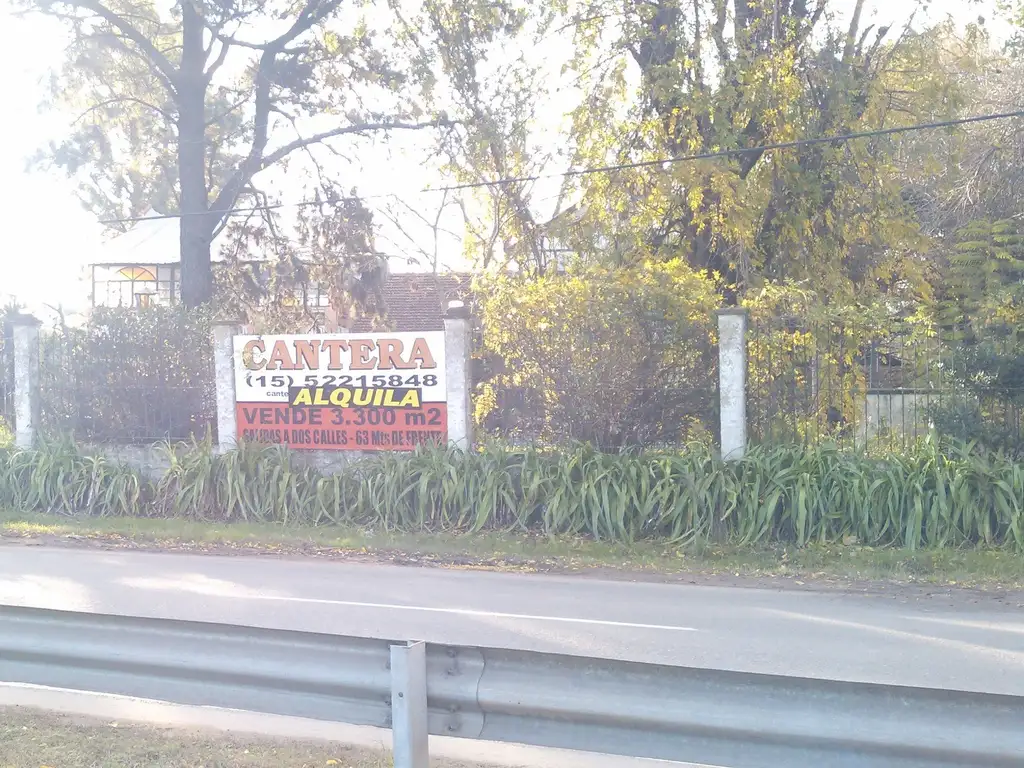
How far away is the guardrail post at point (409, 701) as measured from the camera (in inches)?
138

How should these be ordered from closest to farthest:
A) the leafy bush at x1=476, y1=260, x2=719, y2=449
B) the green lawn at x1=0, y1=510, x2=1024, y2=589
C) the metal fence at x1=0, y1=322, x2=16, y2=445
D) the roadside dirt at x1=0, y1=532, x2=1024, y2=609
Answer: the roadside dirt at x1=0, y1=532, x2=1024, y2=609 → the green lawn at x1=0, y1=510, x2=1024, y2=589 → the leafy bush at x1=476, y1=260, x2=719, y2=449 → the metal fence at x1=0, y1=322, x2=16, y2=445

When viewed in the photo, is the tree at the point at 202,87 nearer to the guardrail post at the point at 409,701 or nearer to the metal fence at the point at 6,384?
the metal fence at the point at 6,384

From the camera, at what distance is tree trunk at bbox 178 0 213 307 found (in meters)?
22.4

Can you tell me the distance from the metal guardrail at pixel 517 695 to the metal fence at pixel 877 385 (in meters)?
10.7

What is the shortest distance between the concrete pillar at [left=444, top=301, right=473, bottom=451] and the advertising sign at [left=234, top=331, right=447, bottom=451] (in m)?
0.15

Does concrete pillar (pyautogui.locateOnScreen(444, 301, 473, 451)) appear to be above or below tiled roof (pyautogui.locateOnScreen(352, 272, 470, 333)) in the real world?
below

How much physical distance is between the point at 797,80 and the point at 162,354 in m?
11.2

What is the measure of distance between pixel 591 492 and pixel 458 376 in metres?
2.99

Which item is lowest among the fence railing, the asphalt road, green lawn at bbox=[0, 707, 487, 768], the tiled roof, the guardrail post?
the asphalt road

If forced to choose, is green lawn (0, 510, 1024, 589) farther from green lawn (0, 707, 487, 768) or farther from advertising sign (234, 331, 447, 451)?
green lawn (0, 707, 487, 768)

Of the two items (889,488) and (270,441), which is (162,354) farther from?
(889,488)

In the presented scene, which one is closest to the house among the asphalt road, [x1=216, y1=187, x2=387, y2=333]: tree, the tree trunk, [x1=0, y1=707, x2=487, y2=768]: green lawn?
[x1=216, y1=187, x2=387, y2=333]: tree

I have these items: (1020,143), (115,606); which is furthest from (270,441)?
(1020,143)

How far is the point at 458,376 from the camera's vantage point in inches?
594
